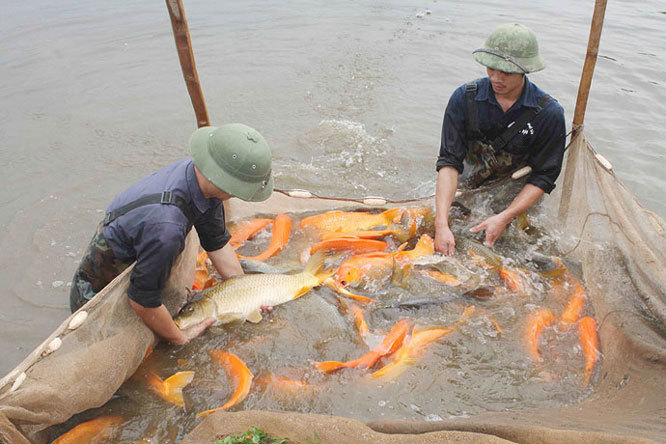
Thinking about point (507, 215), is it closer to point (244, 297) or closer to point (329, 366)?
point (329, 366)

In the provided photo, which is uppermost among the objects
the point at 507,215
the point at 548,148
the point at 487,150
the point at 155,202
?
the point at 155,202

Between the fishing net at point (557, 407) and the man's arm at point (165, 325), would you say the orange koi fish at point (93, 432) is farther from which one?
the man's arm at point (165, 325)

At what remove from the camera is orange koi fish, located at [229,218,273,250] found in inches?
180

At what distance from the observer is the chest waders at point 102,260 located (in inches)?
109

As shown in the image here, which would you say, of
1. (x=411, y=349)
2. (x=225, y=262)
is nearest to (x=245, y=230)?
(x=225, y=262)

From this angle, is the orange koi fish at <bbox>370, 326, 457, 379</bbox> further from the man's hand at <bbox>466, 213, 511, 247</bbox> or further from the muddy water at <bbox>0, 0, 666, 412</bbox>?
the muddy water at <bbox>0, 0, 666, 412</bbox>

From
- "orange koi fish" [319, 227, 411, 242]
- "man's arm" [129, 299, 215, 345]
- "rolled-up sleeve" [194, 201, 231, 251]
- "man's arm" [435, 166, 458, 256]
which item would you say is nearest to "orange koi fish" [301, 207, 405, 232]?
"orange koi fish" [319, 227, 411, 242]

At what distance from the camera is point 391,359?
3.26 m

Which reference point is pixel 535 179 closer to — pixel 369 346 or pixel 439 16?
pixel 369 346

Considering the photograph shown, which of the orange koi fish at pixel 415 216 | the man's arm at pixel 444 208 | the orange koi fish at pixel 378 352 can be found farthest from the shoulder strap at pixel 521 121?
the orange koi fish at pixel 378 352

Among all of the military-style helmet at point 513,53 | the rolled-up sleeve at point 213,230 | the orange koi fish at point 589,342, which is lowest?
the orange koi fish at point 589,342

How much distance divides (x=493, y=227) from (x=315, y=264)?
162cm

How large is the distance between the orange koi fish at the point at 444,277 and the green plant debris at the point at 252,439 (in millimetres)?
2000

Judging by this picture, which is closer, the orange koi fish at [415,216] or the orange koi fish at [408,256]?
the orange koi fish at [408,256]
